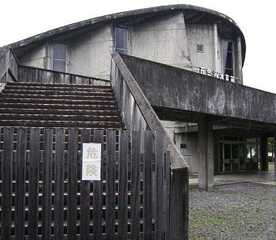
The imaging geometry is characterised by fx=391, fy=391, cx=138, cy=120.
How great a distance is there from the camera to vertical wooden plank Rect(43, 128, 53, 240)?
5.77 metres

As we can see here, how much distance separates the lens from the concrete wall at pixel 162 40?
23.2 metres

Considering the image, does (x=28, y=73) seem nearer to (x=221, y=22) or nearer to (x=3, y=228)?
(x=3, y=228)

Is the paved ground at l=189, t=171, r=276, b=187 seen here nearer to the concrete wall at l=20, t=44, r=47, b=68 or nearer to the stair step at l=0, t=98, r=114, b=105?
the stair step at l=0, t=98, r=114, b=105

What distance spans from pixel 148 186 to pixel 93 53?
17.6m

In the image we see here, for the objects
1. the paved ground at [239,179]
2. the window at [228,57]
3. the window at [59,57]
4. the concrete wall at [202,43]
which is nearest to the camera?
the paved ground at [239,179]

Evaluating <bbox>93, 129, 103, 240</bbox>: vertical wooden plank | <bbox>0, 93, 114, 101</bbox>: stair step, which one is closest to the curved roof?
<bbox>0, 93, 114, 101</bbox>: stair step

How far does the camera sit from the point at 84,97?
9758mm

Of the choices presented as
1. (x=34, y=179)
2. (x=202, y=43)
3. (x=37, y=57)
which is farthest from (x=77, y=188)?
(x=202, y=43)

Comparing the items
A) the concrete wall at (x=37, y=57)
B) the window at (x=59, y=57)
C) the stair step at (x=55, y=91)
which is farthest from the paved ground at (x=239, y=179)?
the concrete wall at (x=37, y=57)

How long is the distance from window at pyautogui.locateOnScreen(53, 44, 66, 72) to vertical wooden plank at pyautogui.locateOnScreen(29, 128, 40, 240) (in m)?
17.8

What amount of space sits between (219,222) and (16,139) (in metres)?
5.41

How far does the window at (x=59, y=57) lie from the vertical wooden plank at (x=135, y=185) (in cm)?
1805

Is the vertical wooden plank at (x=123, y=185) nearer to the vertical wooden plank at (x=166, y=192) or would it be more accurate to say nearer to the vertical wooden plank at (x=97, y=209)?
the vertical wooden plank at (x=97, y=209)

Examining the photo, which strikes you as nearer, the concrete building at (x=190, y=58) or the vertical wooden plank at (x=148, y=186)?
the vertical wooden plank at (x=148, y=186)
